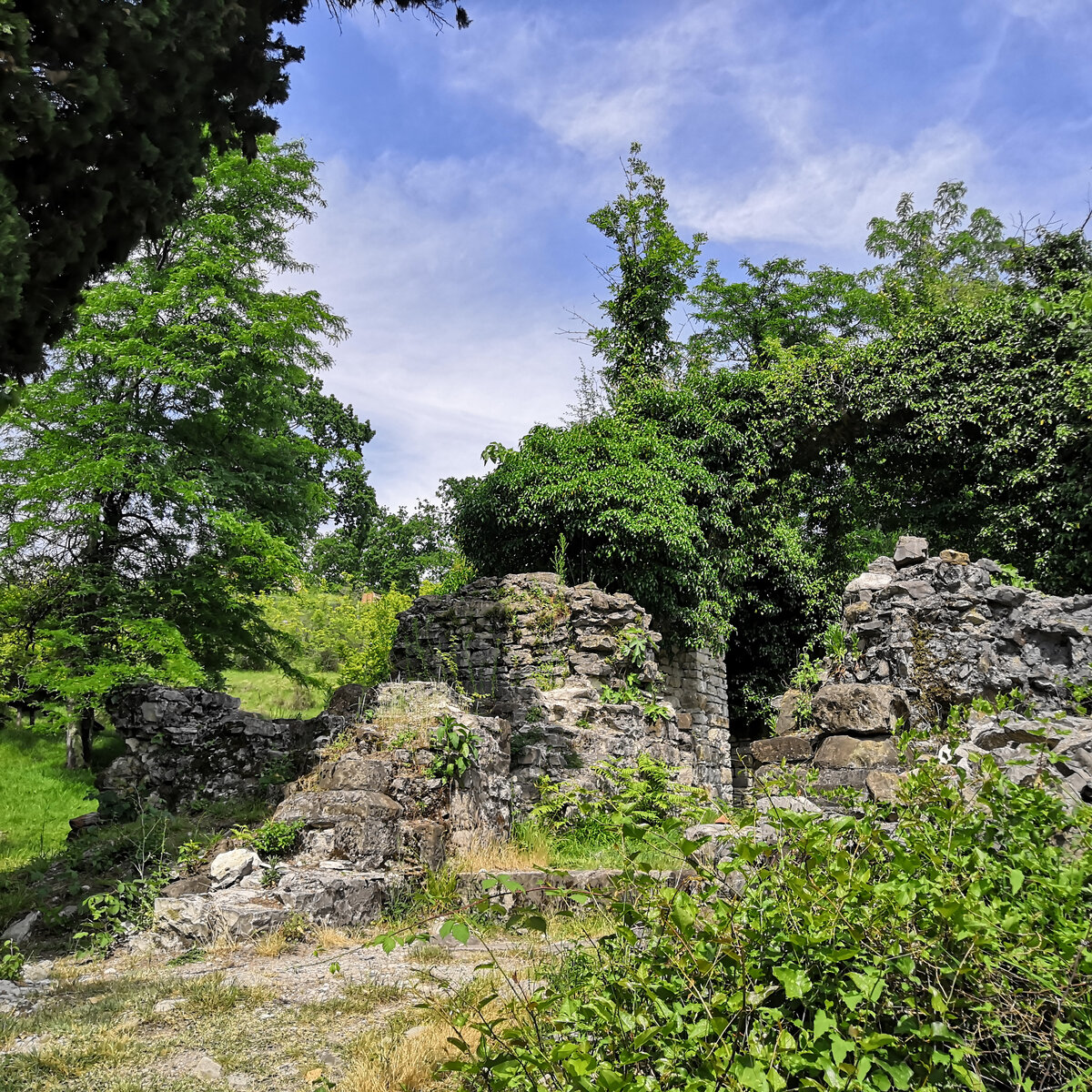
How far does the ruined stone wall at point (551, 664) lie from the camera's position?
330 inches

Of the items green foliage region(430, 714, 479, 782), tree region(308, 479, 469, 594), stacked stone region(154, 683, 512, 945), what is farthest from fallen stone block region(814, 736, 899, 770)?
tree region(308, 479, 469, 594)


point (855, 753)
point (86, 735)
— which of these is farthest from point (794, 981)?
point (86, 735)

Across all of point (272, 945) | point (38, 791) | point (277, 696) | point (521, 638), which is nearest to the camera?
point (272, 945)

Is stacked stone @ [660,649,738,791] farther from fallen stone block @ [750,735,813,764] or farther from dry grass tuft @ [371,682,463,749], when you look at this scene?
dry grass tuft @ [371,682,463,749]

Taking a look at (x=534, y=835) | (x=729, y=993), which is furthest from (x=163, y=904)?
(x=729, y=993)

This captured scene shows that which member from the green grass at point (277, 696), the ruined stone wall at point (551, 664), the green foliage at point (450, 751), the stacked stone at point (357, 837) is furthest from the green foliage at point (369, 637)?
the green foliage at point (450, 751)

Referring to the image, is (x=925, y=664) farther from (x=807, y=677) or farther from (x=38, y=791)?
(x=38, y=791)

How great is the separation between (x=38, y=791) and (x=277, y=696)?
6.86 meters

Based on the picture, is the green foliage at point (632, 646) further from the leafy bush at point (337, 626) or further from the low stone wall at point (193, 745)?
the leafy bush at point (337, 626)

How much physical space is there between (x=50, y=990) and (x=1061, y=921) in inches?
174

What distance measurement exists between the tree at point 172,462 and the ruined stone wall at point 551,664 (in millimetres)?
2676

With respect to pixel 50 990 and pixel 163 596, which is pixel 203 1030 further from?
pixel 163 596

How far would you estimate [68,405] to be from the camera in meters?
10.3

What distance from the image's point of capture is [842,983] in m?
1.71
